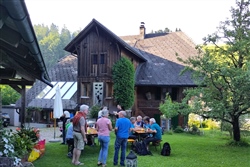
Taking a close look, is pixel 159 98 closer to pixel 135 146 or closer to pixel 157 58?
pixel 157 58

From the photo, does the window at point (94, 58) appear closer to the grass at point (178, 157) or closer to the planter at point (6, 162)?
the grass at point (178, 157)

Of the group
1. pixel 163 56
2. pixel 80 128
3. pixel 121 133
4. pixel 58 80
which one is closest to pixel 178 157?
pixel 121 133

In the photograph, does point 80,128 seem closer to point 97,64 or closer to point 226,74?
point 226,74

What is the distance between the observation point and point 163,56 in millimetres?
23875

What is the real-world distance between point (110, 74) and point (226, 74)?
36.4 feet

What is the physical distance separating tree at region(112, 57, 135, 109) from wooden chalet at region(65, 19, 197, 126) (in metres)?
0.53

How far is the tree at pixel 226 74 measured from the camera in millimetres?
10703

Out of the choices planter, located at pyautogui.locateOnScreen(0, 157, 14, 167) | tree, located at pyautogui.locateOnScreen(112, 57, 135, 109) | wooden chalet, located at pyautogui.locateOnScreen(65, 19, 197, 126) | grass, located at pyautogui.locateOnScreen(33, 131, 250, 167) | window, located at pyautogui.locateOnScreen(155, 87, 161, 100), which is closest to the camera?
planter, located at pyautogui.locateOnScreen(0, 157, 14, 167)

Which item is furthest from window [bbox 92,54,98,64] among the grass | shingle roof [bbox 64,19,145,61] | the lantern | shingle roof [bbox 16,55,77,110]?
the lantern

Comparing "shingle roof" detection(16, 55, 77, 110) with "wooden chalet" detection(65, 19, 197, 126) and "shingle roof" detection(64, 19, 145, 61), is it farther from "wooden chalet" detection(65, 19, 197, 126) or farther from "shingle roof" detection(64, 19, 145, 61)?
"shingle roof" detection(64, 19, 145, 61)

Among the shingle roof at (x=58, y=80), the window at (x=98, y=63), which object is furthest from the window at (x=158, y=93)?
the shingle roof at (x=58, y=80)

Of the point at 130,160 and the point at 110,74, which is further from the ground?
the point at 110,74

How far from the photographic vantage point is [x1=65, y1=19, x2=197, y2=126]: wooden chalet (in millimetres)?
20625

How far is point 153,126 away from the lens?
10.3 metres
